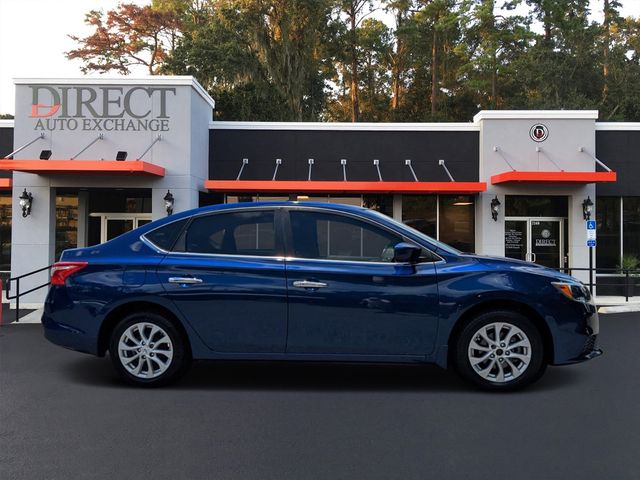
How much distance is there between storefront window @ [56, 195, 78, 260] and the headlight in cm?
1477

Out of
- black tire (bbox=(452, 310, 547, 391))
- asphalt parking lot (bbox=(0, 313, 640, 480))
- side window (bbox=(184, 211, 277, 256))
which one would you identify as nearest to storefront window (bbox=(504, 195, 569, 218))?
asphalt parking lot (bbox=(0, 313, 640, 480))

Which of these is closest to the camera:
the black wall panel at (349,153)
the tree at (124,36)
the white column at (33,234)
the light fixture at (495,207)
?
the white column at (33,234)

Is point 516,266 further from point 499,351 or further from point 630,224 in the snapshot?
point 630,224

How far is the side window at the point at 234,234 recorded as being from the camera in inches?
235

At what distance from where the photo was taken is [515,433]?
4691 mm

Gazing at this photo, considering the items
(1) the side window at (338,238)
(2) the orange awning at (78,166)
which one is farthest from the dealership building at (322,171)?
(1) the side window at (338,238)

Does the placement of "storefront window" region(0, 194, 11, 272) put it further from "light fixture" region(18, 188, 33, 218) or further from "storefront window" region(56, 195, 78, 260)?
"light fixture" region(18, 188, 33, 218)

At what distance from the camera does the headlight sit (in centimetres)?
584

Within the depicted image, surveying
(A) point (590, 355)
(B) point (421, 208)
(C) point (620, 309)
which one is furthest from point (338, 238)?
(B) point (421, 208)

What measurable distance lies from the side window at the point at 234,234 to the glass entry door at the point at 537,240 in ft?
43.5

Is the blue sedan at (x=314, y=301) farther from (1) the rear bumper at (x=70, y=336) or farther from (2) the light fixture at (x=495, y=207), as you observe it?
(2) the light fixture at (x=495, y=207)

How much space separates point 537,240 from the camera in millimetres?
18125

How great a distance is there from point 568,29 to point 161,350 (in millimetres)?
34893

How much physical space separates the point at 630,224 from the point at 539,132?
14.0ft
